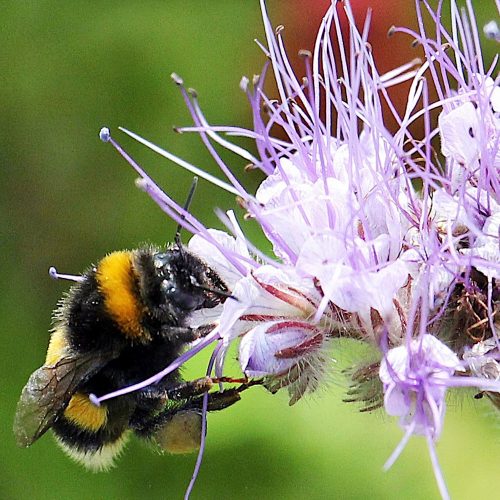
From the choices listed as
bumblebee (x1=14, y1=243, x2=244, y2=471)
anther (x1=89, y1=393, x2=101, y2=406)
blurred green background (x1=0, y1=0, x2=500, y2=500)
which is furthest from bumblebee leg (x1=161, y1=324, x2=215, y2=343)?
blurred green background (x1=0, y1=0, x2=500, y2=500)

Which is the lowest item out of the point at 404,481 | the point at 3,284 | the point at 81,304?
the point at 404,481

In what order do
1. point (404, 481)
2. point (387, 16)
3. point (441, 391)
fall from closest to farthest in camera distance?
point (441, 391) < point (404, 481) < point (387, 16)

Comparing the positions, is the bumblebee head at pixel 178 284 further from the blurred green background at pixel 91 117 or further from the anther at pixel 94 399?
the blurred green background at pixel 91 117

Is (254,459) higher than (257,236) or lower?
lower

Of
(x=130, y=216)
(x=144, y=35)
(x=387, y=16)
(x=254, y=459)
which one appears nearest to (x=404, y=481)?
(x=254, y=459)

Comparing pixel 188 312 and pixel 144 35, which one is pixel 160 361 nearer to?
pixel 188 312

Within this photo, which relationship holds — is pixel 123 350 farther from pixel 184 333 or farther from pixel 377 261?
pixel 377 261
